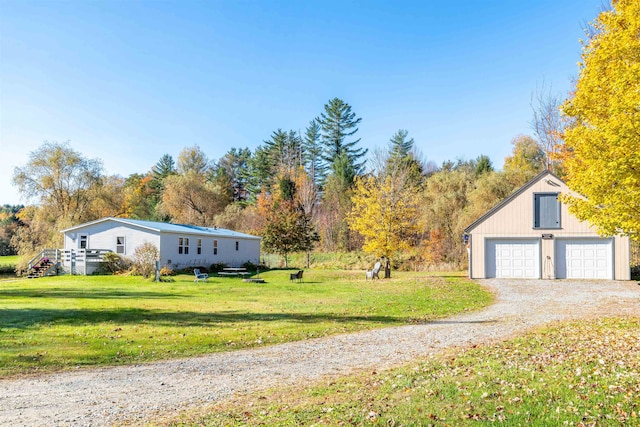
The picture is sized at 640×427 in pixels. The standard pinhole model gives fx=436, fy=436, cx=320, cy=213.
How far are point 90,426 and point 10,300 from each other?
1481 centimetres

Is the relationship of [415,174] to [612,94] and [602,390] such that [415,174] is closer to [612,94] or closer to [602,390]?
[612,94]

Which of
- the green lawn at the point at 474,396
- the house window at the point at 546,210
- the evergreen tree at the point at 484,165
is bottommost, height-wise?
the green lawn at the point at 474,396

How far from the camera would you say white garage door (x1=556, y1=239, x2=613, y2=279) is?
22.6 m

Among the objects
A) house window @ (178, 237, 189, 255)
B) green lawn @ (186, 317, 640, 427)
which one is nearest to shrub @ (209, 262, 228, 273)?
house window @ (178, 237, 189, 255)

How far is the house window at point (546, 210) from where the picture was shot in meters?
23.3

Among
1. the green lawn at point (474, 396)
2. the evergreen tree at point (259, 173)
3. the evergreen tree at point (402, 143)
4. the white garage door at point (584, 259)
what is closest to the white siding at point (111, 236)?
the white garage door at point (584, 259)

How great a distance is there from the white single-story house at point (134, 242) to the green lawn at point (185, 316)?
8.61m

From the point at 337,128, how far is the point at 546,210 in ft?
120

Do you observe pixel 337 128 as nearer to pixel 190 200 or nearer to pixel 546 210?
pixel 190 200

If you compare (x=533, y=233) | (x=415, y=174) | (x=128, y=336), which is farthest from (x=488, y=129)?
(x=128, y=336)

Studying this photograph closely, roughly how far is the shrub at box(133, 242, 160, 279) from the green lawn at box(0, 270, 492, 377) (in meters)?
5.87

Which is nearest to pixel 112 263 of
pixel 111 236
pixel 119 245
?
pixel 119 245

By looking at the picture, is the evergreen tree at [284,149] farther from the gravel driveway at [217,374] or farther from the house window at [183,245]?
the gravel driveway at [217,374]

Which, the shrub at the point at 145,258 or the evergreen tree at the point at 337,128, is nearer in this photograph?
the shrub at the point at 145,258
